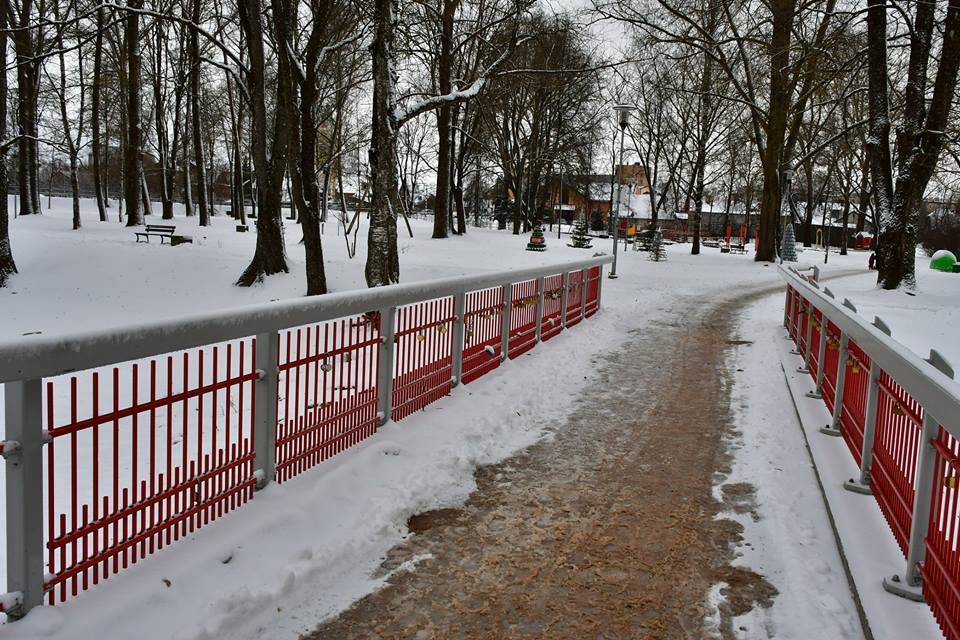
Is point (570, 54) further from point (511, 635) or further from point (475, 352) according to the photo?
point (511, 635)

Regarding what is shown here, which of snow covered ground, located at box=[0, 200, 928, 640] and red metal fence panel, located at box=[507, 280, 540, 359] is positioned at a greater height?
red metal fence panel, located at box=[507, 280, 540, 359]

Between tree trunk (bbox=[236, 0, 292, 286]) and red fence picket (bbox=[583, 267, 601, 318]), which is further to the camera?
tree trunk (bbox=[236, 0, 292, 286])

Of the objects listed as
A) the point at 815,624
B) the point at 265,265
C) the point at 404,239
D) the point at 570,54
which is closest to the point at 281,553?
the point at 815,624

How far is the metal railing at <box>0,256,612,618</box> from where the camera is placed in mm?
2947

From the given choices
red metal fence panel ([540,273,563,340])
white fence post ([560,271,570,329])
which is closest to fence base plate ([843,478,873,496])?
red metal fence panel ([540,273,563,340])

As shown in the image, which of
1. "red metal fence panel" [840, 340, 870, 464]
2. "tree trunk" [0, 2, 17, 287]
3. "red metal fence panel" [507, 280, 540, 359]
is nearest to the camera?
"red metal fence panel" [840, 340, 870, 464]

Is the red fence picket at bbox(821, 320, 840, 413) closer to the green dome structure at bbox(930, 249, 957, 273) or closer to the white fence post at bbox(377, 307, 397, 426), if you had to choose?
the white fence post at bbox(377, 307, 397, 426)

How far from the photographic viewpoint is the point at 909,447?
421cm

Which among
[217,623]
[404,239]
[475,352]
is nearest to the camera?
[217,623]

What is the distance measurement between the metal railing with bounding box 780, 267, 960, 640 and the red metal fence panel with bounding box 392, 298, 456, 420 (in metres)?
3.37

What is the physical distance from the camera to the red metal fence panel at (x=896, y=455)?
163 inches

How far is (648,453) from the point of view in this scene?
6.15 m

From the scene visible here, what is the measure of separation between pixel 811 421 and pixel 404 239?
27588mm

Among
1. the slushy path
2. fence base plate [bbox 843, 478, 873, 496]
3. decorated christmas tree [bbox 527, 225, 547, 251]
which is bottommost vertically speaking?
the slushy path
